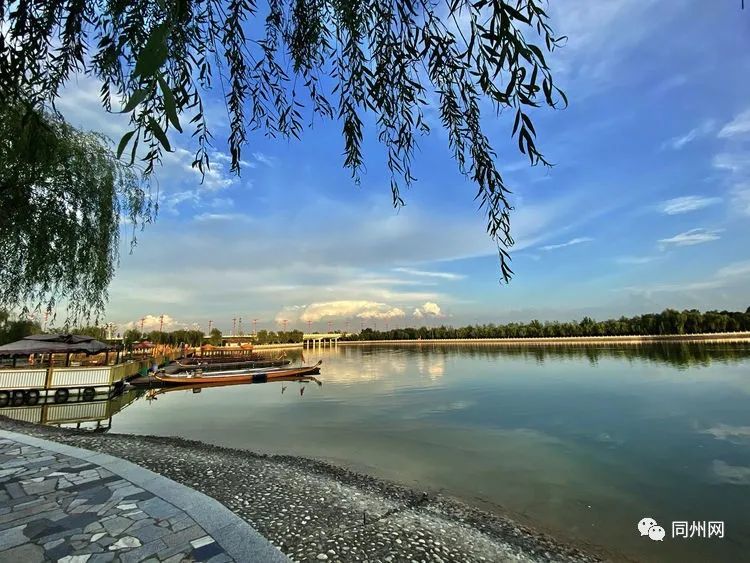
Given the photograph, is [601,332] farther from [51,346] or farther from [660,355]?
[51,346]

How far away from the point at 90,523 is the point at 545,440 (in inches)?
487

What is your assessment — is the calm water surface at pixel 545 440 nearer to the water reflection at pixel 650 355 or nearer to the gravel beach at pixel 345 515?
the gravel beach at pixel 345 515

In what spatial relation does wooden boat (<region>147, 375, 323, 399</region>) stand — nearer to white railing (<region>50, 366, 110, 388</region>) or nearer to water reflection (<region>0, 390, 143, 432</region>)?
white railing (<region>50, 366, 110, 388</region>)

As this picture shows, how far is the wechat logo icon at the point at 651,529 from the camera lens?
21.6ft

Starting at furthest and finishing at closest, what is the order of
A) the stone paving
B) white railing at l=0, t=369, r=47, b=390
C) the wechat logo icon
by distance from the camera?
white railing at l=0, t=369, r=47, b=390, the wechat logo icon, the stone paving

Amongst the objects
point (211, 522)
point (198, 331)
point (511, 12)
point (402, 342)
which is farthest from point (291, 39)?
point (402, 342)

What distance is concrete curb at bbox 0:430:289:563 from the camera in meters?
3.11

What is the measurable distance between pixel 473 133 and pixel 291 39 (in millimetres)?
1374

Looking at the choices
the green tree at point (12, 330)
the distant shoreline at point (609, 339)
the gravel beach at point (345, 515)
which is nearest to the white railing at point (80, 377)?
the gravel beach at point (345, 515)

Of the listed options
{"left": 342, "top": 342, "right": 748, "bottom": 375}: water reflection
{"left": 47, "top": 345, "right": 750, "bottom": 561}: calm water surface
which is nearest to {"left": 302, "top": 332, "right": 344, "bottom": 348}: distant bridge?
{"left": 342, "top": 342, "right": 748, "bottom": 375}: water reflection

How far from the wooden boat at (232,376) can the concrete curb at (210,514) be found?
79.3 feet

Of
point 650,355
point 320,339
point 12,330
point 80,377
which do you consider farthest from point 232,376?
point 320,339

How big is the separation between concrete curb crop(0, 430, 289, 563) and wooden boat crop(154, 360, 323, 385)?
24.2 m

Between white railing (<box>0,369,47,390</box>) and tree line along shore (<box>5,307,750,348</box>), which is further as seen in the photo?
tree line along shore (<box>5,307,750,348</box>)
